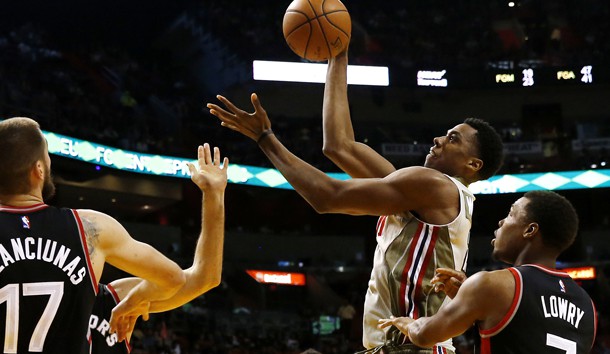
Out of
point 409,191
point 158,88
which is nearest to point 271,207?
point 158,88

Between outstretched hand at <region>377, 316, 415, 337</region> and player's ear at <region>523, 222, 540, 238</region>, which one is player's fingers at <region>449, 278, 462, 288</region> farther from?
player's ear at <region>523, 222, 540, 238</region>

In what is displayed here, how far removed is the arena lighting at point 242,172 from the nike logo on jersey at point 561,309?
1430 centimetres

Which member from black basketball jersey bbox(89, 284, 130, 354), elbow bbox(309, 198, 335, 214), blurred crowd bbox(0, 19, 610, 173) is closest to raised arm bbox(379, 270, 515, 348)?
elbow bbox(309, 198, 335, 214)

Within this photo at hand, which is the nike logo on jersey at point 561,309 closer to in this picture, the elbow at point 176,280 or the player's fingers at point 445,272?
the player's fingers at point 445,272

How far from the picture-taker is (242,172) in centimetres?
1978

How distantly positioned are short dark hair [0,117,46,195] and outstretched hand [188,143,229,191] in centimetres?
71

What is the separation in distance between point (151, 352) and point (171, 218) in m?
5.80

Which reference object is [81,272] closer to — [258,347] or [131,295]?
[131,295]

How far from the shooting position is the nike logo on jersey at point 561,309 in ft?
10.3

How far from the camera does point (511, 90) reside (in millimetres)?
23797

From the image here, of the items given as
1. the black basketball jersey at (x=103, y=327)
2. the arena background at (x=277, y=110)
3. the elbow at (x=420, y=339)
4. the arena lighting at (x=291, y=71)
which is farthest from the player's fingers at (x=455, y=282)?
the arena lighting at (x=291, y=71)

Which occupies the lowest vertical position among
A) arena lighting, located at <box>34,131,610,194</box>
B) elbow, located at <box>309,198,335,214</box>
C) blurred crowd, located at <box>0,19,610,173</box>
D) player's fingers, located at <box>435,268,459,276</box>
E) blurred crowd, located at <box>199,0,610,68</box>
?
player's fingers, located at <box>435,268,459,276</box>

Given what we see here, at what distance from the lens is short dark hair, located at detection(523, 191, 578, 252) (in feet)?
10.9

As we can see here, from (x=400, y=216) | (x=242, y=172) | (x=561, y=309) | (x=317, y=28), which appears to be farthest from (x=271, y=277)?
(x=561, y=309)
